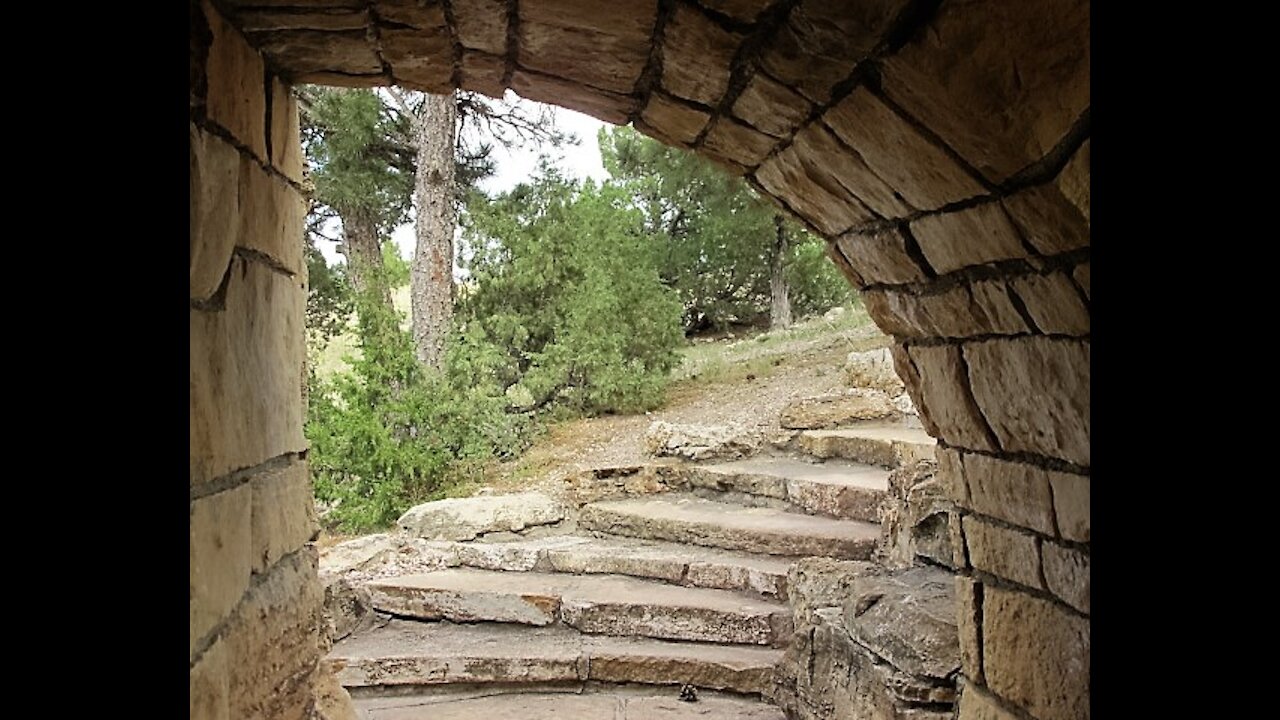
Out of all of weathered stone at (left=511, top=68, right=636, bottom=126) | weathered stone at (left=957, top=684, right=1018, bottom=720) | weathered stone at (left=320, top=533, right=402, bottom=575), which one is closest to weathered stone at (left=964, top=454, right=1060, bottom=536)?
weathered stone at (left=957, top=684, right=1018, bottom=720)

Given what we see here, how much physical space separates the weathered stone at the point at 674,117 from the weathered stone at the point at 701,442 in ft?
15.2

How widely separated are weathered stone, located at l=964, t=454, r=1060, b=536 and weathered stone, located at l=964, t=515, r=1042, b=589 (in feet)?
0.11

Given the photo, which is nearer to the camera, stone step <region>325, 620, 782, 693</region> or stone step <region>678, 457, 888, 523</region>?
stone step <region>325, 620, 782, 693</region>

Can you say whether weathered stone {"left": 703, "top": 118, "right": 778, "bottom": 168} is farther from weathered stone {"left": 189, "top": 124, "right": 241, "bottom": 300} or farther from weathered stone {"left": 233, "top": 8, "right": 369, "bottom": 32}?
weathered stone {"left": 189, "top": 124, "right": 241, "bottom": 300}

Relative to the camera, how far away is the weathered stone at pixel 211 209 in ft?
4.44

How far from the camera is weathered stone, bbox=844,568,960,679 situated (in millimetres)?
2613

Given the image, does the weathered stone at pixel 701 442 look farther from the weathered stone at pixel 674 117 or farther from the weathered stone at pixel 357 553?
the weathered stone at pixel 674 117

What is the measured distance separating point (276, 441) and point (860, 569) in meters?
2.72

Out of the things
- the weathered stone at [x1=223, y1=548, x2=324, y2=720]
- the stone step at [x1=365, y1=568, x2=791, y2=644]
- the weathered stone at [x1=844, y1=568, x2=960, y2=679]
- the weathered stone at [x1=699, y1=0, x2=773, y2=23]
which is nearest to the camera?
the weathered stone at [x1=699, y1=0, x2=773, y2=23]

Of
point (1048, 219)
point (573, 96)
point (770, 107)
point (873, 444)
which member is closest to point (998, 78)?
point (1048, 219)
